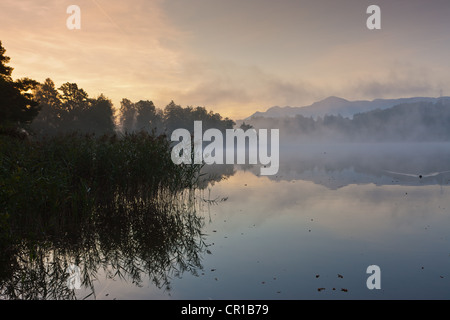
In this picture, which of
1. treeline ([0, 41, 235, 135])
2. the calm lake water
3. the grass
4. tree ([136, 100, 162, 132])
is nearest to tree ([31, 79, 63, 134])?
treeline ([0, 41, 235, 135])

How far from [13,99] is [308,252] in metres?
31.0

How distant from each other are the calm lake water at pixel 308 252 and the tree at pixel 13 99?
22.1m

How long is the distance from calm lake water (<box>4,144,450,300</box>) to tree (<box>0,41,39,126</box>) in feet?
72.4

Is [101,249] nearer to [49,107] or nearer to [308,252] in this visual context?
[308,252]

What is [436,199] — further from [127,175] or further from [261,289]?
[127,175]

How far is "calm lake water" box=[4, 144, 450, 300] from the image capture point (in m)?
6.89

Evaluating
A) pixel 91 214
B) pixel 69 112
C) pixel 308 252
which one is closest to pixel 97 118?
pixel 69 112

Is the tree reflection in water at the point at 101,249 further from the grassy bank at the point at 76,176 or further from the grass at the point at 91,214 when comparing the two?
the grassy bank at the point at 76,176

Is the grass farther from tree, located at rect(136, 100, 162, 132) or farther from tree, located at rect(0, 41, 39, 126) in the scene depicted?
tree, located at rect(136, 100, 162, 132)

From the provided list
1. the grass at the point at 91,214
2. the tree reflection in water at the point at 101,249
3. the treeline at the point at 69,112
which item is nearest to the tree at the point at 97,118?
the treeline at the point at 69,112

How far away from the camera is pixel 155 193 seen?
534 inches

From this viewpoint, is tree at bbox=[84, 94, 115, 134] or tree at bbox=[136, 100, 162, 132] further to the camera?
tree at bbox=[136, 100, 162, 132]
